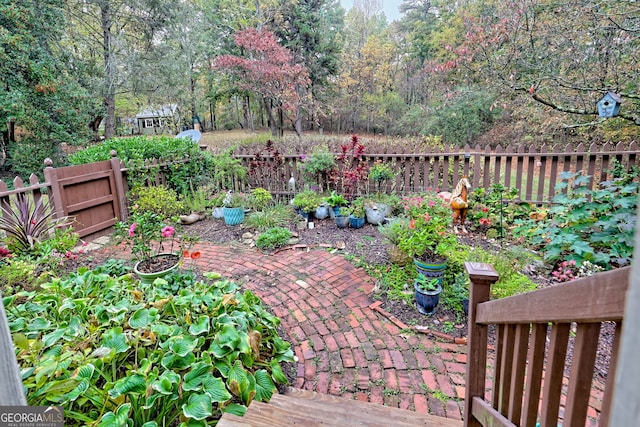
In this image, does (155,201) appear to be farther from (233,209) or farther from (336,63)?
(336,63)

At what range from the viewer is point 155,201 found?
16.6 ft

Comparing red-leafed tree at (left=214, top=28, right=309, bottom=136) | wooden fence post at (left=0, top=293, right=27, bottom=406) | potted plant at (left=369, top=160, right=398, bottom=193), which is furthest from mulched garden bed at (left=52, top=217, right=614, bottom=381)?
red-leafed tree at (left=214, top=28, right=309, bottom=136)

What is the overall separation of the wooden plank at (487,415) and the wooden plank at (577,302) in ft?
1.20

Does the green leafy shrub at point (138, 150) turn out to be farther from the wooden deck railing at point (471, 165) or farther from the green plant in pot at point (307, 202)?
the green plant in pot at point (307, 202)

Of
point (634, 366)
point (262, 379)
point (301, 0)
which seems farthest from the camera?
point (301, 0)

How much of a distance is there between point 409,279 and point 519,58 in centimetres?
408

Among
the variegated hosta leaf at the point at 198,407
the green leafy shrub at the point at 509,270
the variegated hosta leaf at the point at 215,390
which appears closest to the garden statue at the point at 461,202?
the green leafy shrub at the point at 509,270

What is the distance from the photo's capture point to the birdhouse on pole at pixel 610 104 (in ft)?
11.8

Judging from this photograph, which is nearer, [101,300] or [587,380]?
[587,380]

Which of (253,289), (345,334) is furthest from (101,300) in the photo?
(345,334)

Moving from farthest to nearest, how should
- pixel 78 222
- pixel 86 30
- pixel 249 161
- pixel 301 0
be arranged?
pixel 301 0 < pixel 86 30 < pixel 249 161 < pixel 78 222

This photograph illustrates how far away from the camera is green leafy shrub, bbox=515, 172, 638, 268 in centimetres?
312

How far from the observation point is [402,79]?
1828 centimetres

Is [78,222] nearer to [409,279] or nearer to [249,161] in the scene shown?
[249,161]
